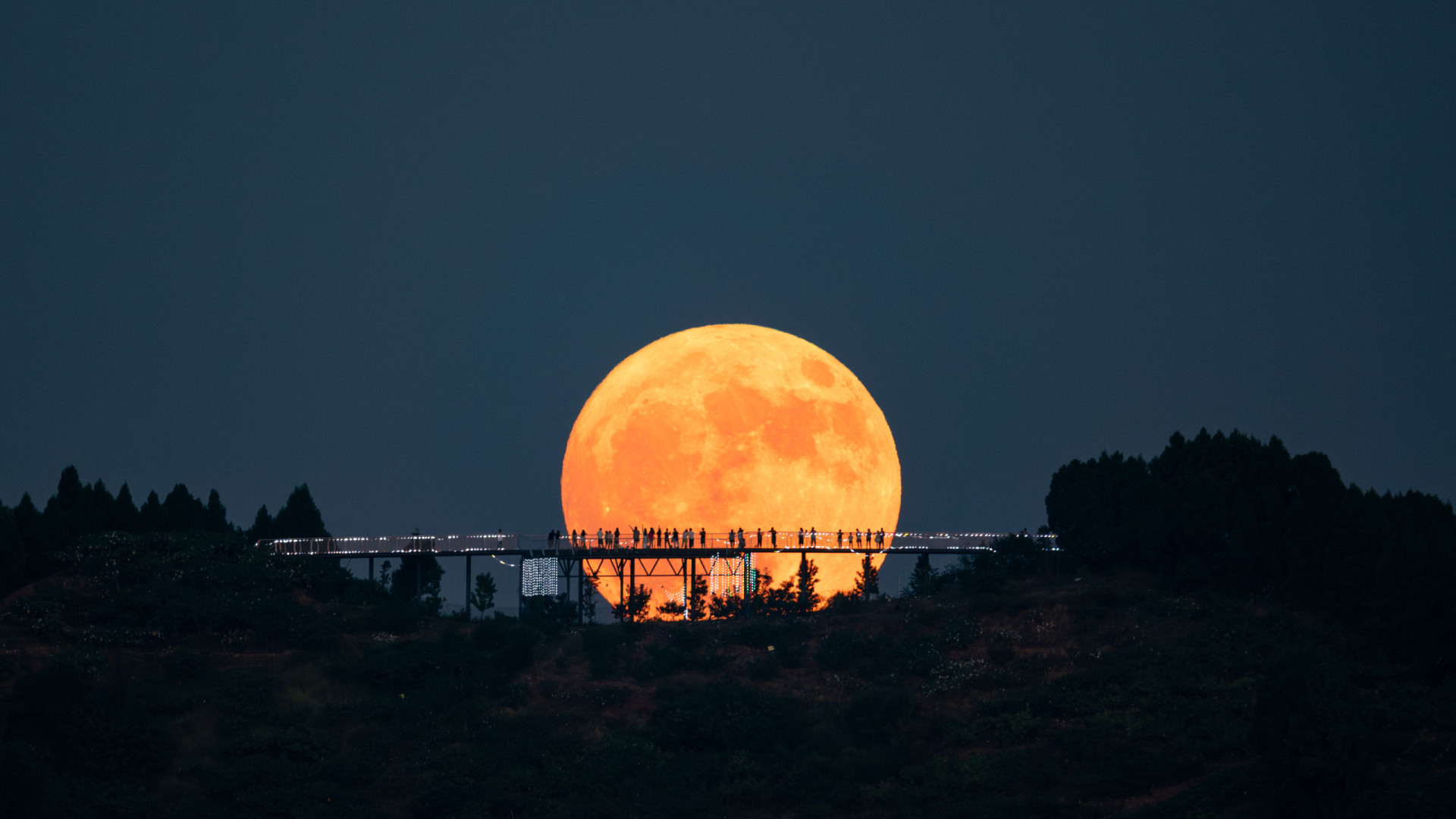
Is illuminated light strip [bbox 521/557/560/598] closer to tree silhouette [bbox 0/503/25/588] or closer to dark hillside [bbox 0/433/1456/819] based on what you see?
dark hillside [bbox 0/433/1456/819]

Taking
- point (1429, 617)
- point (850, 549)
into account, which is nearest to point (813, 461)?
point (850, 549)

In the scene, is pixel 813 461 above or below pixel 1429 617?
above

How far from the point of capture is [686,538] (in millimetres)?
64438

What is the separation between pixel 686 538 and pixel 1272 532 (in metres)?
23.2

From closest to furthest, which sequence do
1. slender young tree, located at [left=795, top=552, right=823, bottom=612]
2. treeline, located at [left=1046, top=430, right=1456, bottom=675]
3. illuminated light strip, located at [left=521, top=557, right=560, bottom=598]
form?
treeline, located at [left=1046, top=430, right=1456, bottom=675]
slender young tree, located at [left=795, top=552, right=823, bottom=612]
illuminated light strip, located at [left=521, top=557, right=560, bottom=598]

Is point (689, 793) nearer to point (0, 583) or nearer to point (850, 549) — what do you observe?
point (850, 549)

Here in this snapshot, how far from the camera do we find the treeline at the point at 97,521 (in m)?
62.6

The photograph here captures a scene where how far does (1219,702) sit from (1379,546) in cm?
971

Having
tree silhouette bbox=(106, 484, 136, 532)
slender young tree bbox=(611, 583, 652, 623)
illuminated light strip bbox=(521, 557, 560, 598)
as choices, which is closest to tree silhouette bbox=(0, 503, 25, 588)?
tree silhouette bbox=(106, 484, 136, 532)

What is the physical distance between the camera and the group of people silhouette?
64062 mm

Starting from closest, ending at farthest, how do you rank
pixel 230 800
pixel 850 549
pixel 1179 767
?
1. pixel 1179 767
2. pixel 230 800
3. pixel 850 549

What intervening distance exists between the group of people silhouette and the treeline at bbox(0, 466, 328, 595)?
51.1ft

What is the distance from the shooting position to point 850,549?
66.0 metres

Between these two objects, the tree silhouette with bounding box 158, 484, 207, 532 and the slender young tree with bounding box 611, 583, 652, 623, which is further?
the tree silhouette with bounding box 158, 484, 207, 532
